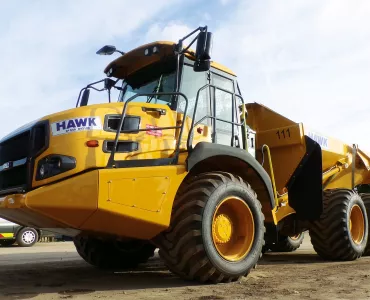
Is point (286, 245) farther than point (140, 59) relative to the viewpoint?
Yes

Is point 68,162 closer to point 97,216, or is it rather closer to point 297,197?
point 97,216

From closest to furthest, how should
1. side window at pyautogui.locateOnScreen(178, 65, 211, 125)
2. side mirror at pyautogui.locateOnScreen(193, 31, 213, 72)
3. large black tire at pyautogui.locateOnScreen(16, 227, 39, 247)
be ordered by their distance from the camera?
side mirror at pyautogui.locateOnScreen(193, 31, 213, 72), side window at pyautogui.locateOnScreen(178, 65, 211, 125), large black tire at pyautogui.locateOnScreen(16, 227, 39, 247)

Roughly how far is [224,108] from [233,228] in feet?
5.30

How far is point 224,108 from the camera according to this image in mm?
5984

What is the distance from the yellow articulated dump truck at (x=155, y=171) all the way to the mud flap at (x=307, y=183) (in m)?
0.74

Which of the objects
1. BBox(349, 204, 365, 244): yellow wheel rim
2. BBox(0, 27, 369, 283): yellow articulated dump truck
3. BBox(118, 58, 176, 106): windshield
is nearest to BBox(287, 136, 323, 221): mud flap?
BBox(0, 27, 369, 283): yellow articulated dump truck

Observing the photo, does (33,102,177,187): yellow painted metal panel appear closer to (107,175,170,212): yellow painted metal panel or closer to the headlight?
the headlight

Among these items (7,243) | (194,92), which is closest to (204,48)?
(194,92)

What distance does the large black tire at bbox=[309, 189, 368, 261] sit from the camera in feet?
24.1

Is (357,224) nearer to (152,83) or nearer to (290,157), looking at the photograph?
(290,157)

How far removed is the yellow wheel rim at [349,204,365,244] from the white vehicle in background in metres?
10.7

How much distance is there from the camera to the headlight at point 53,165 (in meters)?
4.36

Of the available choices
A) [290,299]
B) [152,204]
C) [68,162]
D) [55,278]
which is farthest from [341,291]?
[55,278]

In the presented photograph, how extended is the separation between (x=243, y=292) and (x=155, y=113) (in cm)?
209
